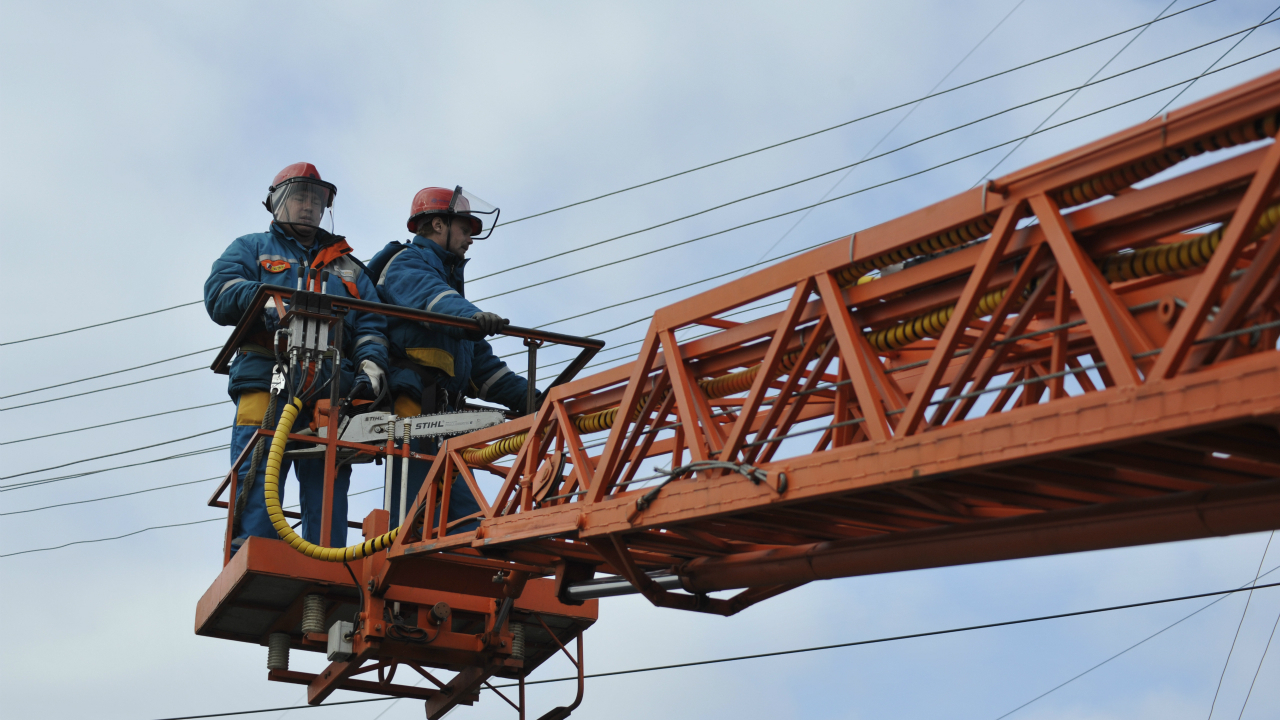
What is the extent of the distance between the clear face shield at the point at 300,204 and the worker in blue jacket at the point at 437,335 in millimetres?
697

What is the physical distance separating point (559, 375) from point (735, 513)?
5.23 metres

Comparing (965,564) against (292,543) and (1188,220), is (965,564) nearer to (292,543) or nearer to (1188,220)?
(1188,220)

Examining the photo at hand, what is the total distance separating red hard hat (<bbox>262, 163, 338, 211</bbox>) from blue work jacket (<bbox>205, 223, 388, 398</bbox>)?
22.8 inches

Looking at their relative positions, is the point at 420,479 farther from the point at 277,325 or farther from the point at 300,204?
the point at 300,204

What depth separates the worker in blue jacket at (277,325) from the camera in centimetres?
1185

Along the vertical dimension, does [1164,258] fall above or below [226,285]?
below

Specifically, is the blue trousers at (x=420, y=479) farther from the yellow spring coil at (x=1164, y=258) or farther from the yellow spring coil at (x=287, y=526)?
the yellow spring coil at (x=1164, y=258)

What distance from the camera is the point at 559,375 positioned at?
12.7m

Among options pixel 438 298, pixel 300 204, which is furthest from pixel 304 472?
pixel 300 204

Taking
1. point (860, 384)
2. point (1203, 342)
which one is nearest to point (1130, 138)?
point (1203, 342)

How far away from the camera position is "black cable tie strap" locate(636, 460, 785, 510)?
7.39 meters

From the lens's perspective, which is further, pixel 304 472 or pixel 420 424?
pixel 304 472

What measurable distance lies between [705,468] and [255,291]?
18.1ft

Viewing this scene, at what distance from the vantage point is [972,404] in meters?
→ 7.00
